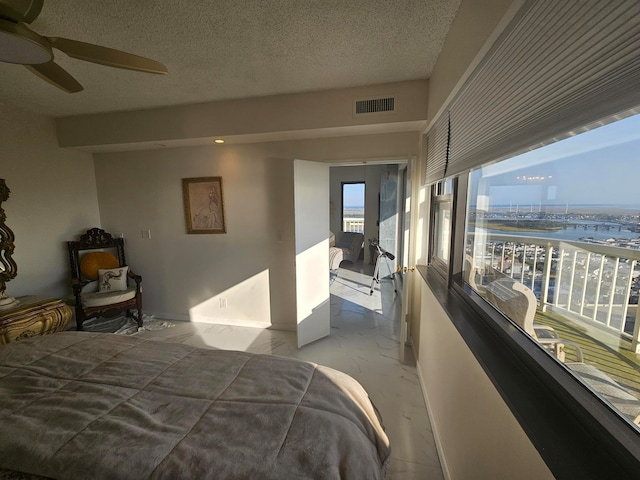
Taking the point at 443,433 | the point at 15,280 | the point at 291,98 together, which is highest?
the point at 291,98

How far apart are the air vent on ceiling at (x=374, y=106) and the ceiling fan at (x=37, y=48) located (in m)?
1.55

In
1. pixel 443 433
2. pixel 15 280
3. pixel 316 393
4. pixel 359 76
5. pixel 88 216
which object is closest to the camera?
pixel 316 393

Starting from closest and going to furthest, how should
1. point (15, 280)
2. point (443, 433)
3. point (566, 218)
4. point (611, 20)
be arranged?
point (611, 20)
point (566, 218)
point (443, 433)
point (15, 280)

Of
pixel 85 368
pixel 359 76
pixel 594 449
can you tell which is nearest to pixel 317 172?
pixel 359 76

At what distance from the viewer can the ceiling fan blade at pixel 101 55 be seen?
4.23 feet

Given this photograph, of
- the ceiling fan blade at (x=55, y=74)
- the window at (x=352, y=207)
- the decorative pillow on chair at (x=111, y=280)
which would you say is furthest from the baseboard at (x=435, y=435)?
the window at (x=352, y=207)

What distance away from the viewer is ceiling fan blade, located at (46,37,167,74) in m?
1.29

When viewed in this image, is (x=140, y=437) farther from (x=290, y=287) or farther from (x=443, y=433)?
(x=290, y=287)

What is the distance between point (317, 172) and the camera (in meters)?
2.84

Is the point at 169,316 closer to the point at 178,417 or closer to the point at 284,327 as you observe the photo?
the point at 284,327

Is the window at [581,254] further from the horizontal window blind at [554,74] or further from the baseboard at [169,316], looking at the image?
the baseboard at [169,316]

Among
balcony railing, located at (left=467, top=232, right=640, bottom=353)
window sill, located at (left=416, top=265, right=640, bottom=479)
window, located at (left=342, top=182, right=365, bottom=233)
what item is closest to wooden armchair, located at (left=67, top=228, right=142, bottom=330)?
window sill, located at (left=416, top=265, right=640, bottom=479)

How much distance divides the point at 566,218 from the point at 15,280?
4.52 meters

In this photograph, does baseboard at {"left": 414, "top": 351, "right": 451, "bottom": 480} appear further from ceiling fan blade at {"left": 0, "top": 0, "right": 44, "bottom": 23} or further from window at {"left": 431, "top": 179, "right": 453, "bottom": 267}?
ceiling fan blade at {"left": 0, "top": 0, "right": 44, "bottom": 23}
